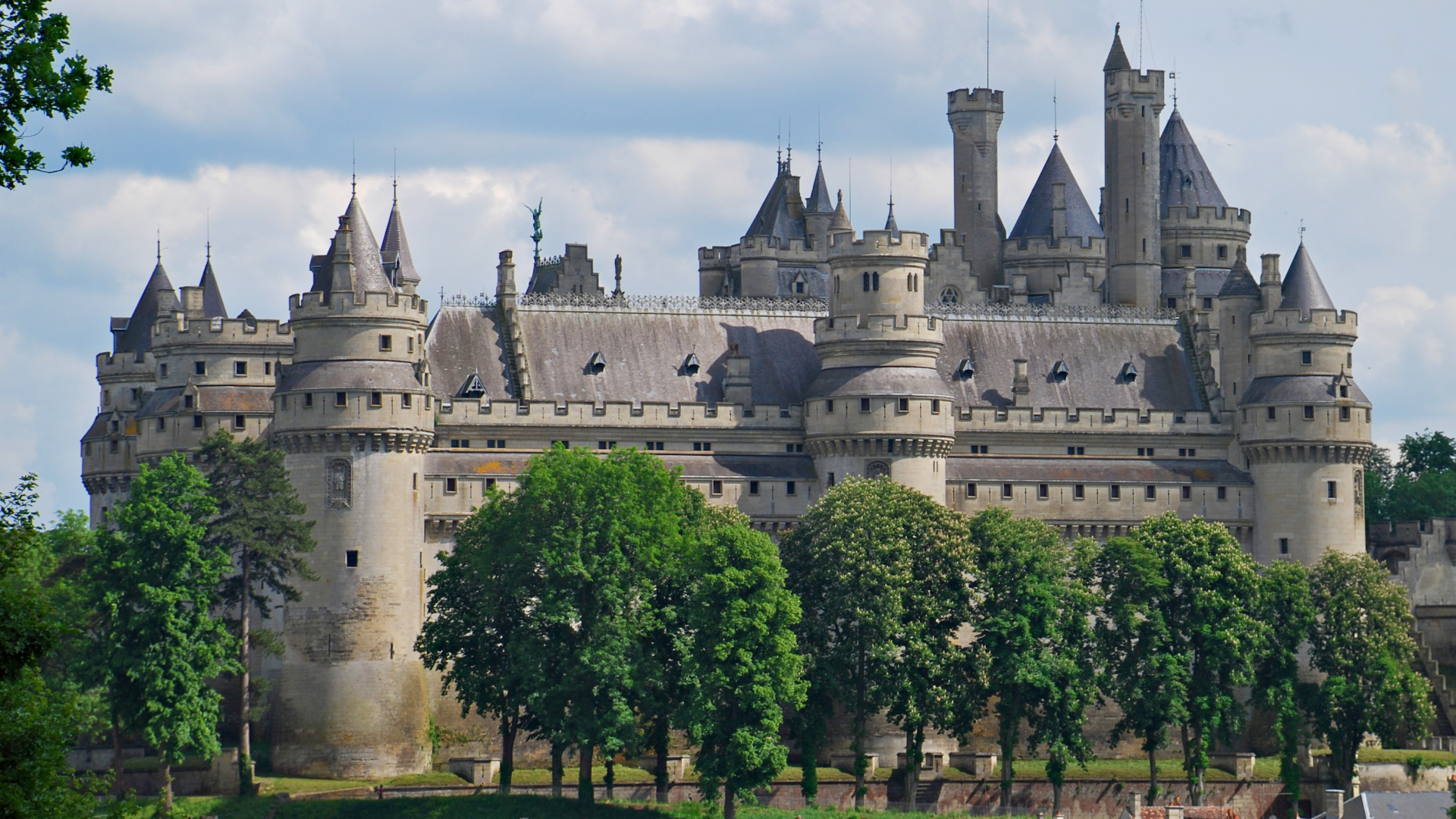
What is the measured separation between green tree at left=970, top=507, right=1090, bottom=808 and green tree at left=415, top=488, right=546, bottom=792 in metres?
15.6

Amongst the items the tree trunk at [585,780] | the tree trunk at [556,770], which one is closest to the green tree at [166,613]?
the tree trunk at [556,770]

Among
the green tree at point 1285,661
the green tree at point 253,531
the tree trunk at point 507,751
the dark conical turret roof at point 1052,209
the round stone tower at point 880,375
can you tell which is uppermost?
the dark conical turret roof at point 1052,209

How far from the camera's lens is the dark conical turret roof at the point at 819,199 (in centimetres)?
12162

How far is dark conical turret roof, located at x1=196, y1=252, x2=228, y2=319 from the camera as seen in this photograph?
100688 millimetres

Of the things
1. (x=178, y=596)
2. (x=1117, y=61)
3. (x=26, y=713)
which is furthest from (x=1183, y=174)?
(x=26, y=713)

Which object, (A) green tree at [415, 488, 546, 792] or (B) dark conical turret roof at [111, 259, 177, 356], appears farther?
(B) dark conical turret roof at [111, 259, 177, 356]

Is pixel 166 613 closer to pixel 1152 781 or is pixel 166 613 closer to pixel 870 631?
pixel 870 631

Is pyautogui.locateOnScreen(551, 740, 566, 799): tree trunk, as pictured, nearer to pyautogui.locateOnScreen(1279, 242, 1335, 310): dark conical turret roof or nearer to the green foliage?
the green foliage

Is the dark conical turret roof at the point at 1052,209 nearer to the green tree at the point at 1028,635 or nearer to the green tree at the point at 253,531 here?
the green tree at the point at 1028,635

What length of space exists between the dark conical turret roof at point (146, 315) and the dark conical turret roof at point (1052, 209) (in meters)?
37.6

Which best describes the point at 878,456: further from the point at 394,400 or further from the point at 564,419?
the point at 394,400

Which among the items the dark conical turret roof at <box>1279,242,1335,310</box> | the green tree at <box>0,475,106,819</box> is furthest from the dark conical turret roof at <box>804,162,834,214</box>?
the green tree at <box>0,475,106,819</box>

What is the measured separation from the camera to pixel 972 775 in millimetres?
91125

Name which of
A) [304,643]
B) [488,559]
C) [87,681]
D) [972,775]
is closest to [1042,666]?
[972,775]
